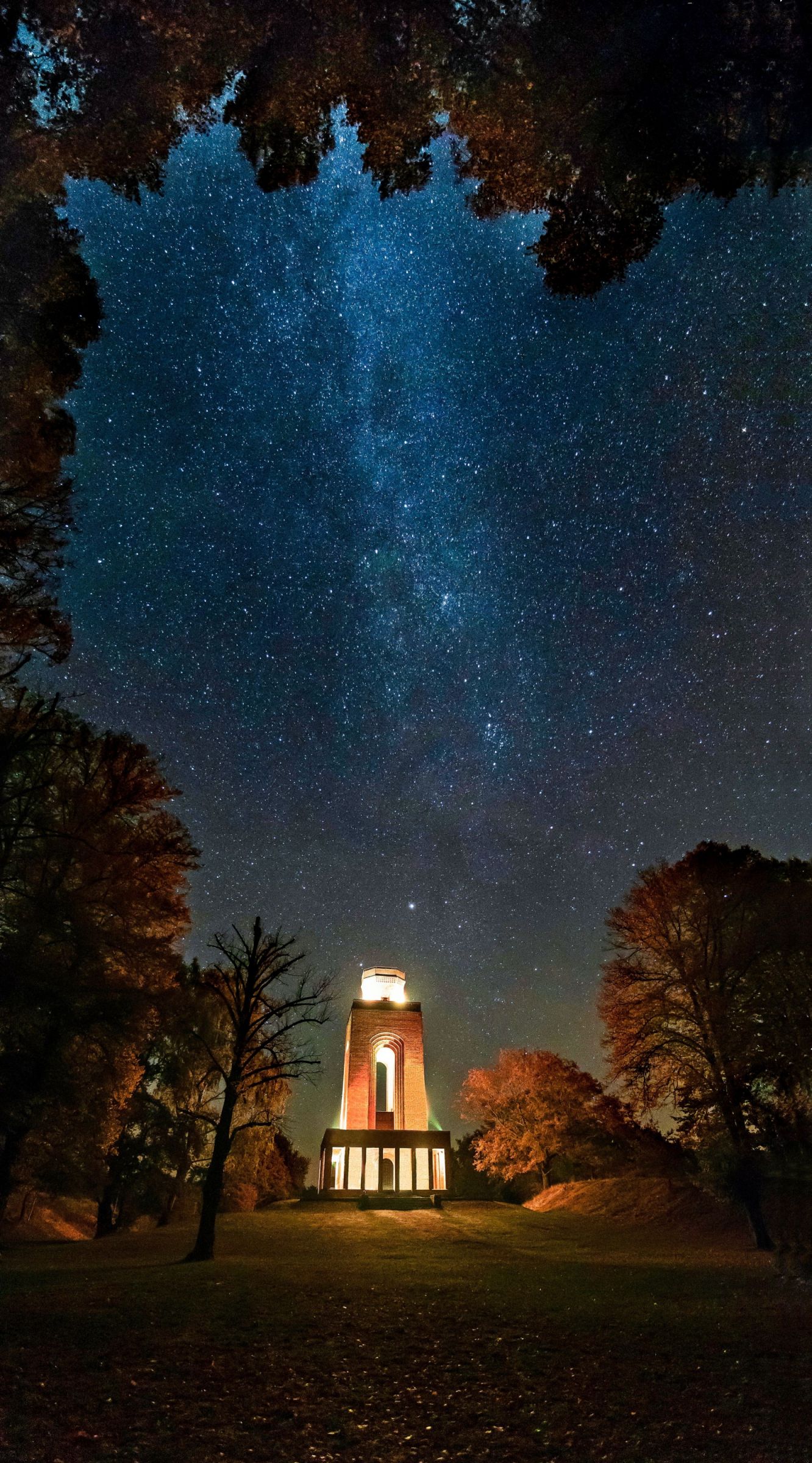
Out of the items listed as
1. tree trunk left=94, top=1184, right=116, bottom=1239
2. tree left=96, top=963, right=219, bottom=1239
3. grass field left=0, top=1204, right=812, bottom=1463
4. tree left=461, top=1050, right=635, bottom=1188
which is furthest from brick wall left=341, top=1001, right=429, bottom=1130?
grass field left=0, top=1204, right=812, bottom=1463

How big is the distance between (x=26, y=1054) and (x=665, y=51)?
20.1 metres

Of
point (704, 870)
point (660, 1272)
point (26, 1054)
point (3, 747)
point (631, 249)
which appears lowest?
point (660, 1272)

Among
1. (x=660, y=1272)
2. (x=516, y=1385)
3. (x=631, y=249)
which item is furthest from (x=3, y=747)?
(x=660, y=1272)

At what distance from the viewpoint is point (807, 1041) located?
22766 mm

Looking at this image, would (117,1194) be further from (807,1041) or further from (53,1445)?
(53,1445)

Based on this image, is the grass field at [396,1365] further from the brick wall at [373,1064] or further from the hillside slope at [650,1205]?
the brick wall at [373,1064]

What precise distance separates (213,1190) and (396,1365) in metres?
11.4

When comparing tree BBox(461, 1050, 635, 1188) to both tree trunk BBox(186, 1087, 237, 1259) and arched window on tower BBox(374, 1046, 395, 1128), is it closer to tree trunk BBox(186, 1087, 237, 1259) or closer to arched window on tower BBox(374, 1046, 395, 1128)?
arched window on tower BBox(374, 1046, 395, 1128)

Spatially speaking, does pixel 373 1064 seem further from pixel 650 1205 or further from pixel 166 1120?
pixel 166 1120

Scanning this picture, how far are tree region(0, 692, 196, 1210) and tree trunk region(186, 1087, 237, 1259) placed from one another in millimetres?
3079

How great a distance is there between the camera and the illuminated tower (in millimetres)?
42438

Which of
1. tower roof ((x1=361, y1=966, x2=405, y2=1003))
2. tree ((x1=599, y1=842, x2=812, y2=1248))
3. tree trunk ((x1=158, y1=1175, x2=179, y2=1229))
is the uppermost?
tower roof ((x1=361, y1=966, x2=405, y2=1003))

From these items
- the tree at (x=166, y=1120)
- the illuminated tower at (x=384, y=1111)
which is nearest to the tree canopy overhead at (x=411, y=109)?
the tree at (x=166, y=1120)

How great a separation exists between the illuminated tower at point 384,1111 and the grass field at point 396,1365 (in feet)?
86.3
